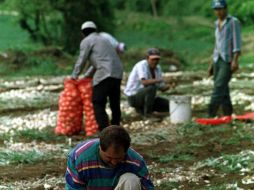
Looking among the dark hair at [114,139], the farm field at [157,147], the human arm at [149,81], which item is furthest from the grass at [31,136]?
the dark hair at [114,139]

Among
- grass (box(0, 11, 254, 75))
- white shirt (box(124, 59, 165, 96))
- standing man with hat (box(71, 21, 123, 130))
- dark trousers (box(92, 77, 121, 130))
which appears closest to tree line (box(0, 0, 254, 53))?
grass (box(0, 11, 254, 75))

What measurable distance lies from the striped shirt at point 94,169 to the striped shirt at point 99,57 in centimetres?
542

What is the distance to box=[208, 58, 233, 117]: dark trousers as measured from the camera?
38.6ft

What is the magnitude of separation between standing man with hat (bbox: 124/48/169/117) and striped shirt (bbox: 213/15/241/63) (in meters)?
1.08

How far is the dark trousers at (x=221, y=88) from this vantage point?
1177cm

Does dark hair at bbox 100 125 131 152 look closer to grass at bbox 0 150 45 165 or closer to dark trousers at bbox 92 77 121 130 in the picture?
grass at bbox 0 150 45 165

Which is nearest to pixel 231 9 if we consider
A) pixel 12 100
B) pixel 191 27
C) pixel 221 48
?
pixel 191 27

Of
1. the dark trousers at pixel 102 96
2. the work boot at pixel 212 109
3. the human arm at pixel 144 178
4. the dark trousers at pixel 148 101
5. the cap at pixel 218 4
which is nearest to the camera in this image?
the human arm at pixel 144 178

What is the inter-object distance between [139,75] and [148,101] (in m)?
0.59

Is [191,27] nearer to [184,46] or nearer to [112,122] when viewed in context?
[184,46]

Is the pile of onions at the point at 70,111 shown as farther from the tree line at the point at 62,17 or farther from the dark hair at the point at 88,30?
the tree line at the point at 62,17

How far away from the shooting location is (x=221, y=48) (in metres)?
11.8

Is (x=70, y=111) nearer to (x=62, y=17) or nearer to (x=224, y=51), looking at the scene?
(x=224, y=51)

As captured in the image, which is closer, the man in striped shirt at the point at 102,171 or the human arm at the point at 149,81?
the man in striped shirt at the point at 102,171
